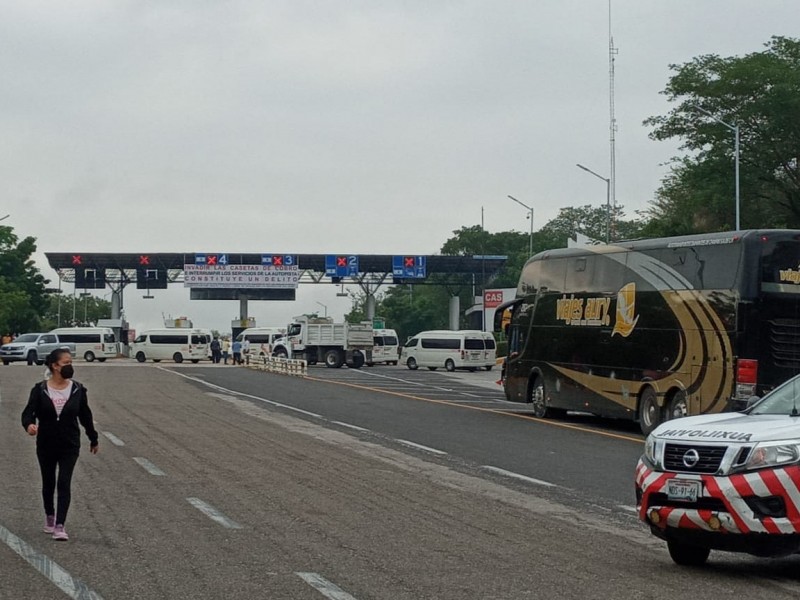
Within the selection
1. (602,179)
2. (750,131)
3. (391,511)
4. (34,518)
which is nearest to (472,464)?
(391,511)

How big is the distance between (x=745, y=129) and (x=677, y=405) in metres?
43.2

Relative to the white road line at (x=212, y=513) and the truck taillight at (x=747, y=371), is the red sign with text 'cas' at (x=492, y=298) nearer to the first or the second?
the truck taillight at (x=747, y=371)

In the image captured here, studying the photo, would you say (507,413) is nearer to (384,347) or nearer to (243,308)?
(384,347)

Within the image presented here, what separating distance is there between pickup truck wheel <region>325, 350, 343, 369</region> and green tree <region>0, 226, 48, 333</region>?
4309 centimetres

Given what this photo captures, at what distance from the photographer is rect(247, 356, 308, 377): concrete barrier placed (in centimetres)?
6165

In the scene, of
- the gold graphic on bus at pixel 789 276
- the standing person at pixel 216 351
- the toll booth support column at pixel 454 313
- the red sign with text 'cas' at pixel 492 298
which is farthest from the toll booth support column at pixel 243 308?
the gold graphic on bus at pixel 789 276

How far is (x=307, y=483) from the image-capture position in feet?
54.3

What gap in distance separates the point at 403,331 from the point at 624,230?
3256 centimetres

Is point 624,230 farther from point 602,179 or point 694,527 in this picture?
point 694,527

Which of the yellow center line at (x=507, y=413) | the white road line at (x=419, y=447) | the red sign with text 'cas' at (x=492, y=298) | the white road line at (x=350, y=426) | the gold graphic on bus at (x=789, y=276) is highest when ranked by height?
the red sign with text 'cas' at (x=492, y=298)

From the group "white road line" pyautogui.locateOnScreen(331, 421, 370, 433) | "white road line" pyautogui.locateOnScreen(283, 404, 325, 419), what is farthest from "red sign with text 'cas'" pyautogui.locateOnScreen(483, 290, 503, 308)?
"white road line" pyautogui.locateOnScreen(331, 421, 370, 433)

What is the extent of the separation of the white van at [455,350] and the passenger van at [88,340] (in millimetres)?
22278

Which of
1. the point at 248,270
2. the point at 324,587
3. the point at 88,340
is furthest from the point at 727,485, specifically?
the point at 248,270

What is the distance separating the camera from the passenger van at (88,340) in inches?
3457
